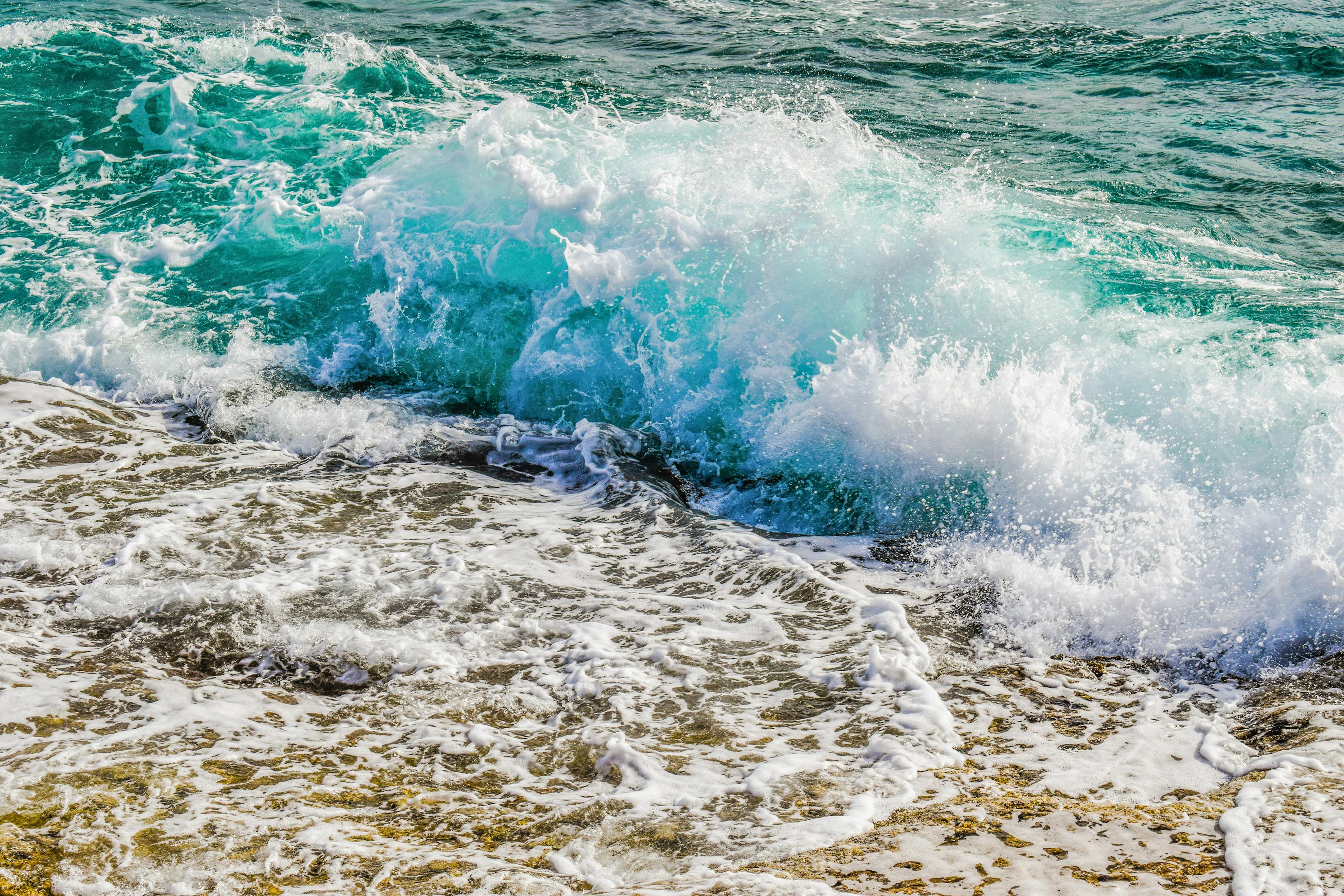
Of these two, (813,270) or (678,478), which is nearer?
(678,478)

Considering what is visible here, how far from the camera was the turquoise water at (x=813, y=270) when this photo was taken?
537cm

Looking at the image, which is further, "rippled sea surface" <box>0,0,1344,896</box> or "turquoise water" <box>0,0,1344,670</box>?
"turquoise water" <box>0,0,1344,670</box>

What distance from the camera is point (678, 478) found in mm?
6543

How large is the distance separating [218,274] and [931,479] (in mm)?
6971

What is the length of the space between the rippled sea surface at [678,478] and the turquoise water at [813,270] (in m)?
0.04

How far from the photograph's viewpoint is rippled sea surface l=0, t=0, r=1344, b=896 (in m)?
3.19

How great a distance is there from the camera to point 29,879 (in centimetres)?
271

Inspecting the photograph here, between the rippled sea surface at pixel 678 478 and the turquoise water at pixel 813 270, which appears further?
the turquoise water at pixel 813 270

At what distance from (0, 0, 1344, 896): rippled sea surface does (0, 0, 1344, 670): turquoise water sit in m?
0.04

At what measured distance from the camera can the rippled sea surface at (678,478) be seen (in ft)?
10.5

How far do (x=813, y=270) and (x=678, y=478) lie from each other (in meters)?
2.12

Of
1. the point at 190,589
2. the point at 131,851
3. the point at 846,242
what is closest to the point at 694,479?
the point at 846,242

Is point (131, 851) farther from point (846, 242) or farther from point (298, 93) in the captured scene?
point (298, 93)

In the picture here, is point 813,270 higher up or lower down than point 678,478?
higher up
